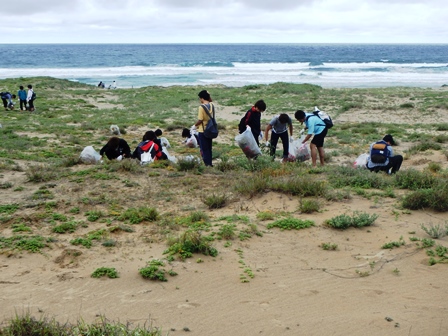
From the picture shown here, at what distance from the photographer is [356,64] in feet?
234

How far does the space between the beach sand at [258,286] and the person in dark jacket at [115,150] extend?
3.63 m

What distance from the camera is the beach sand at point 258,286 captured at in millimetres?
4160

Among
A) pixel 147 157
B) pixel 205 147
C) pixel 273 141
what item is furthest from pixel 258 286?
pixel 273 141

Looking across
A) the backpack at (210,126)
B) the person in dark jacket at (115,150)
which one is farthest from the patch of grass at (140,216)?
the person in dark jacket at (115,150)

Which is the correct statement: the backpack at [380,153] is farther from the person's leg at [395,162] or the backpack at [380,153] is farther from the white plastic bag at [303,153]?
the white plastic bag at [303,153]

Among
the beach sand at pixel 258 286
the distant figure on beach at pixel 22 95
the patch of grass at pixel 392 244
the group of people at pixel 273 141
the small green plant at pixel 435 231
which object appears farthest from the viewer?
the distant figure on beach at pixel 22 95

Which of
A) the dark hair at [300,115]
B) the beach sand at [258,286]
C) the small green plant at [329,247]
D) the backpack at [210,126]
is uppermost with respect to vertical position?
the dark hair at [300,115]

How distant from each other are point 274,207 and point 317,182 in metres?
0.86

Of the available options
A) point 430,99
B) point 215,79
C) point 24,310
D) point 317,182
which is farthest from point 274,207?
point 215,79

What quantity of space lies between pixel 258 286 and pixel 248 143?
14.9 feet

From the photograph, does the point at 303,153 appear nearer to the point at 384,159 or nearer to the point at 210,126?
the point at 384,159

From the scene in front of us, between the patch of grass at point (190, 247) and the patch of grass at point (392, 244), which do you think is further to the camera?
the patch of grass at point (392, 244)

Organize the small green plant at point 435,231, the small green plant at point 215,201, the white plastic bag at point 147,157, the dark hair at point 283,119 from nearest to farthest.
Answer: the small green plant at point 435,231
the small green plant at point 215,201
the white plastic bag at point 147,157
the dark hair at point 283,119

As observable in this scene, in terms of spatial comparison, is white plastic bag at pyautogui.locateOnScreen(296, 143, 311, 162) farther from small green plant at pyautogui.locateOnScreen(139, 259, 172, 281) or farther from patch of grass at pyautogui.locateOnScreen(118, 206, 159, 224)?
small green plant at pyautogui.locateOnScreen(139, 259, 172, 281)
